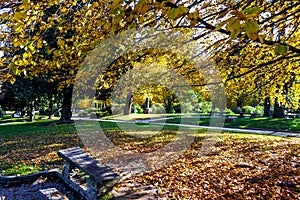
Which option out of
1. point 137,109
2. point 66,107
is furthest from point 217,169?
point 137,109

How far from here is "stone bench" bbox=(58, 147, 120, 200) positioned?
3.47 m

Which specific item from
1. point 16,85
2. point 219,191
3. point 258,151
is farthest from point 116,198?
point 16,85

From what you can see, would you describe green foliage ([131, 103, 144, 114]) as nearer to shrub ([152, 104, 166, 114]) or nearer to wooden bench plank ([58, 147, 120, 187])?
shrub ([152, 104, 166, 114])

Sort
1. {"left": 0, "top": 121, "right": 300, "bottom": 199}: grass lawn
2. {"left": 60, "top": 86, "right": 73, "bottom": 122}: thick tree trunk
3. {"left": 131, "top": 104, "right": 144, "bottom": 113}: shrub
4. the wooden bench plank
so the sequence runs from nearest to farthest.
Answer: the wooden bench plank → {"left": 0, "top": 121, "right": 300, "bottom": 199}: grass lawn → {"left": 60, "top": 86, "right": 73, "bottom": 122}: thick tree trunk → {"left": 131, "top": 104, "right": 144, "bottom": 113}: shrub

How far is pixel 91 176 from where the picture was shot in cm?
362

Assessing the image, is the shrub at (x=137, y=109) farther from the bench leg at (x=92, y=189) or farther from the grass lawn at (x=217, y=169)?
the bench leg at (x=92, y=189)

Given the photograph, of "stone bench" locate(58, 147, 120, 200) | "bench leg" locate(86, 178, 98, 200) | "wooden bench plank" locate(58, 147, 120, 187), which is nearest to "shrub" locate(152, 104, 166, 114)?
"wooden bench plank" locate(58, 147, 120, 187)

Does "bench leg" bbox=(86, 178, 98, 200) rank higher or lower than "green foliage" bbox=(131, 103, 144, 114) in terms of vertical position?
lower

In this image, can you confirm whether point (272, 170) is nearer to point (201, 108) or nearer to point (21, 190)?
point (21, 190)

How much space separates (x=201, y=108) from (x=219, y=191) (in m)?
17.5

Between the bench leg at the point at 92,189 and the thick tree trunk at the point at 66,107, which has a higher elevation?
the thick tree trunk at the point at 66,107

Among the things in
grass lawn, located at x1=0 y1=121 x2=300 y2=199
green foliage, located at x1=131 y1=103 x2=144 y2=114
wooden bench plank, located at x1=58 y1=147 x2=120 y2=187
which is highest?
green foliage, located at x1=131 y1=103 x2=144 y2=114

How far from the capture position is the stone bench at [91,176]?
11.4 feet

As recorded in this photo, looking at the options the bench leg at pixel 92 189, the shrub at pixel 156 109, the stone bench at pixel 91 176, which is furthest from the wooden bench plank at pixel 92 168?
the shrub at pixel 156 109
